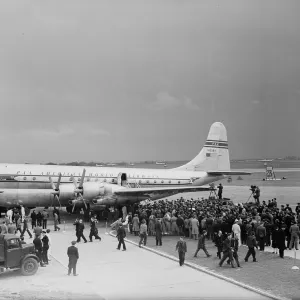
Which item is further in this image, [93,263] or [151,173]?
[151,173]

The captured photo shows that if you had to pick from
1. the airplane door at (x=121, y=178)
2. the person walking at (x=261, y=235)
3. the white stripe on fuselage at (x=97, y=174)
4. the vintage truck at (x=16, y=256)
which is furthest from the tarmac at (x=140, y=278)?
the white stripe on fuselage at (x=97, y=174)

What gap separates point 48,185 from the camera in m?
28.1

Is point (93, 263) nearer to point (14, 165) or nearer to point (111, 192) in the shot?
point (111, 192)

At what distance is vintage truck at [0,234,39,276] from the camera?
12531 millimetres

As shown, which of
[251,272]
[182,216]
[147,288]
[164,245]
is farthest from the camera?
[182,216]

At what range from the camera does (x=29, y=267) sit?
42.3 feet

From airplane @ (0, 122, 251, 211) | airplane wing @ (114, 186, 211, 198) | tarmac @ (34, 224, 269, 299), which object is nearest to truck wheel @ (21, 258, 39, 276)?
tarmac @ (34, 224, 269, 299)

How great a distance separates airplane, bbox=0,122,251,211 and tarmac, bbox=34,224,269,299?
330 inches

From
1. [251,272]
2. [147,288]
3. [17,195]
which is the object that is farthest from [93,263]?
[17,195]

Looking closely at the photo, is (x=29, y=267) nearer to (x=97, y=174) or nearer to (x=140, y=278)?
(x=140, y=278)

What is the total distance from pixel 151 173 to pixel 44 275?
1920 centimetres

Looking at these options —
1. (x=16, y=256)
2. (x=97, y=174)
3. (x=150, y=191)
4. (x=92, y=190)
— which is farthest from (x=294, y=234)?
(x=97, y=174)

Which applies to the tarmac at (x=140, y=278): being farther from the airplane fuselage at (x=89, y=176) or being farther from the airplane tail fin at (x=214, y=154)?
the airplane tail fin at (x=214, y=154)

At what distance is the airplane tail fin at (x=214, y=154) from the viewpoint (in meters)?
36.3
